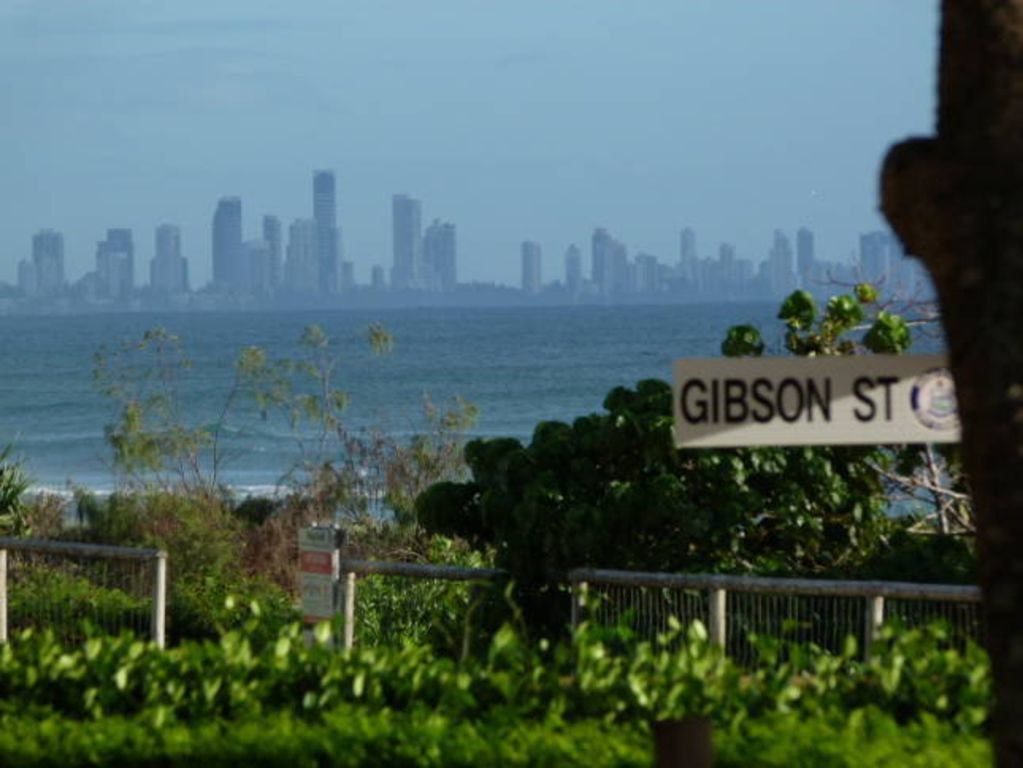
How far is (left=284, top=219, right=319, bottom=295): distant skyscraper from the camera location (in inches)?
6777

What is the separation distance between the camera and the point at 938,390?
20.2 feet

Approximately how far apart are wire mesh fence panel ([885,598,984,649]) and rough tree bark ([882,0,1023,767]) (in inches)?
173

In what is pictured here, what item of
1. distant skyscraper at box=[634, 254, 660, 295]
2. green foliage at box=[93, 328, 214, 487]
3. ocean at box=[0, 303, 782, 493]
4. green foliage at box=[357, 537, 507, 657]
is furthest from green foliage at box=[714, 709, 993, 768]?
distant skyscraper at box=[634, 254, 660, 295]

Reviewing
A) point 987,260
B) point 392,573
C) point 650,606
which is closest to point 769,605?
point 650,606

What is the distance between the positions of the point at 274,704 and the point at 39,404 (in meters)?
72.6

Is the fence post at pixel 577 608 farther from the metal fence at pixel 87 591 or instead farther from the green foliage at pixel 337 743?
the green foliage at pixel 337 743

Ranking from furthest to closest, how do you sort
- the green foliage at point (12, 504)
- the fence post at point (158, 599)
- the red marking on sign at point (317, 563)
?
the green foliage at point (12, 504), the fence post at point (158, 599), the red marking on sign at point (317, 563)

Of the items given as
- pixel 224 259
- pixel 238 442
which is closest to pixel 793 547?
pixel 238 442

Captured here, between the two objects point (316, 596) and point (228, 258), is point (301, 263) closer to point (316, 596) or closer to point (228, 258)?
point (228, 258)

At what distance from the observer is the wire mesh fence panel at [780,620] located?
10.4m

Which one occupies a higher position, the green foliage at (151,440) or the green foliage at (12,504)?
the green foliage at (151,440)

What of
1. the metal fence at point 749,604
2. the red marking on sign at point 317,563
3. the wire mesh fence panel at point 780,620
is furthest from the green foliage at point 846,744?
the red marking on sign at point 317,563

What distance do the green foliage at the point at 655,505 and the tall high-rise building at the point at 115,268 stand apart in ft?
536

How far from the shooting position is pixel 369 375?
86188 millimetres
